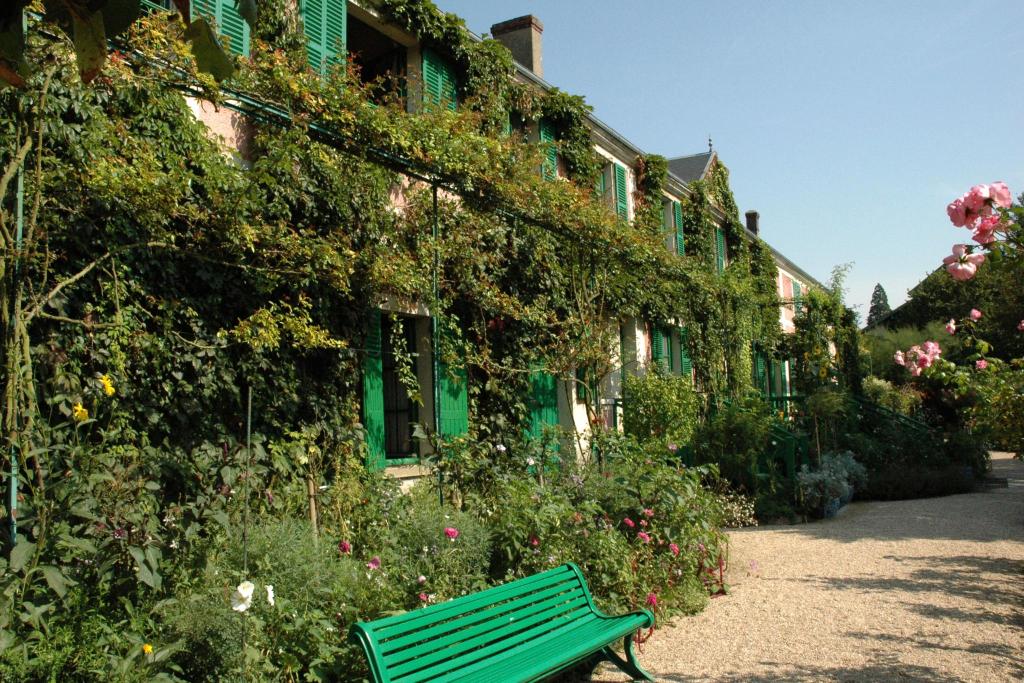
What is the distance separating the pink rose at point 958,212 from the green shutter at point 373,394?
4454 millimetres

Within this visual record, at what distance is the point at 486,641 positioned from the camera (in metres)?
3.93

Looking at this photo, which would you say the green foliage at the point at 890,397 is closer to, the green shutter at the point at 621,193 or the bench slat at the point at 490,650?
the green shutter at the point at 621,193

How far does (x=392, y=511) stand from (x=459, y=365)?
2496 mm

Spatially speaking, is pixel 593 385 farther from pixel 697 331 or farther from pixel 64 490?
pixel 64 490

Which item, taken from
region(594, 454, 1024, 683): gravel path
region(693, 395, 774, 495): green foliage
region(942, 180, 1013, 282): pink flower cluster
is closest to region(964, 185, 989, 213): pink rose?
region(942, 180, 1013, 282): pink flower cluster

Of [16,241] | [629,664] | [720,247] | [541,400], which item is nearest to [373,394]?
[541,400]

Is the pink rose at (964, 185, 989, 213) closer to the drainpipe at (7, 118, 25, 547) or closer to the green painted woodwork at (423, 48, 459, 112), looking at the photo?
the drainpipe at (7, 118, 25, 547)

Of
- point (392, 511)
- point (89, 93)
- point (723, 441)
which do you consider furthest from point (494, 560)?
point (723, 441)

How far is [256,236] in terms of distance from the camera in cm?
554

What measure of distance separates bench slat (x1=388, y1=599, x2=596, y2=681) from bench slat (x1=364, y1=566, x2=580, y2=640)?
0.11 meters

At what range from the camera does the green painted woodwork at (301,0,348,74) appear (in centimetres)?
731

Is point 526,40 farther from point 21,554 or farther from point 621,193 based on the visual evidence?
point 21,554

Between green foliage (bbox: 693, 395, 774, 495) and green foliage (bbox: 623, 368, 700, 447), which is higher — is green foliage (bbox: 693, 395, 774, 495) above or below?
below

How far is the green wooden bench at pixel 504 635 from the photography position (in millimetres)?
3459
